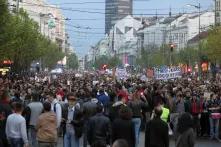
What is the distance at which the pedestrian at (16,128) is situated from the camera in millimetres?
15195

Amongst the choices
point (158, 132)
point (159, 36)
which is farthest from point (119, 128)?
point (159, 36)

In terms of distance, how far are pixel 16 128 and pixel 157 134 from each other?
3175 millimetres

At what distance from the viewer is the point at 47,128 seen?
1551 centimetres

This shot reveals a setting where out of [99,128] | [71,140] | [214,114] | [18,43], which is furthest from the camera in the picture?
[18,43]

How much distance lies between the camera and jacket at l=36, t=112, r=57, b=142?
15484mm

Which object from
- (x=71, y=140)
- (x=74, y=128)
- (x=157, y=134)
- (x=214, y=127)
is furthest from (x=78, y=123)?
(x=214, y=127)

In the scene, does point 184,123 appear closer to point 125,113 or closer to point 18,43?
point 125,113

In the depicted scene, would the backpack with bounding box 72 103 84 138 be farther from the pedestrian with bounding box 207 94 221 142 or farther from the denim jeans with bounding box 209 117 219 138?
the denim jeans with bounding box 209 117 219 138

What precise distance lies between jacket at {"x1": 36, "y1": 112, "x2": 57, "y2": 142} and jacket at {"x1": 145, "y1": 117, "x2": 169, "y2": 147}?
8.39ft

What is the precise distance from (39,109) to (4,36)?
29659mm

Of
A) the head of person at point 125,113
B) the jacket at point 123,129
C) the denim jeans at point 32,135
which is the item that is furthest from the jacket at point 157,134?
the denim jeans at point 32,135

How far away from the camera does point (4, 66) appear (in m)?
63.8

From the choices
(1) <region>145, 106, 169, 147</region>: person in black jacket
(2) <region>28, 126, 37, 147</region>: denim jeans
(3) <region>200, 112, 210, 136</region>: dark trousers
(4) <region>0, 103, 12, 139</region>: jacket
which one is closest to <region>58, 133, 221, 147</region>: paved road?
(3) <region>200, 112, 210, 136</region>: dark trousers

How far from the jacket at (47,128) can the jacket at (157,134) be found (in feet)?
8.39
